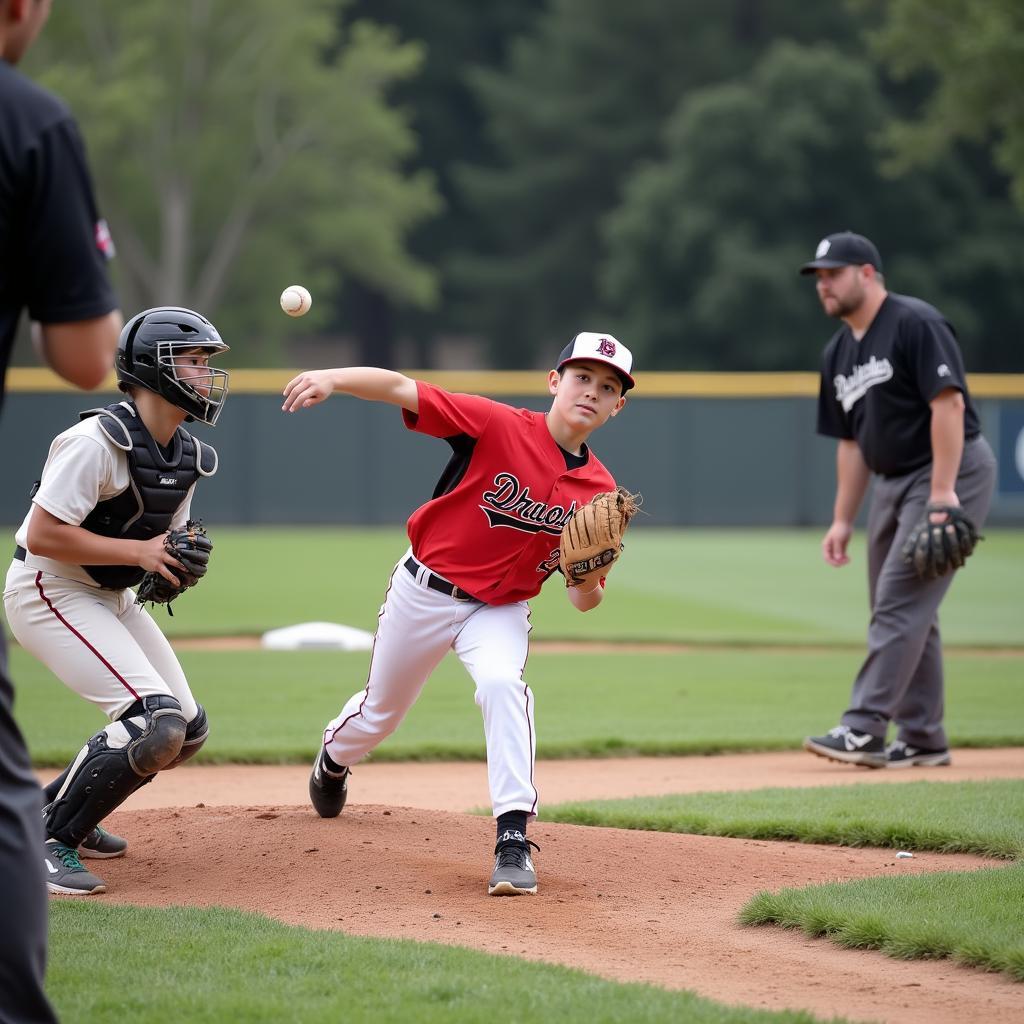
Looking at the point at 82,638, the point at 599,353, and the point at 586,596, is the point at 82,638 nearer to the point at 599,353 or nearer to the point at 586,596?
the point at 586,596

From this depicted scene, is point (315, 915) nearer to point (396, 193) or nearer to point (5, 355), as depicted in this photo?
point (5, 355)

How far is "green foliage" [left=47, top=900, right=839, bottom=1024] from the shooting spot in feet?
11.2

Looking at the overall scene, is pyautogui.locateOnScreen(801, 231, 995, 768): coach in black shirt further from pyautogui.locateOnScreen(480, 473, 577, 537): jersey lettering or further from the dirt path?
pyautogui.locateOnScreen(480, 473, 577, 537): jersey lettering

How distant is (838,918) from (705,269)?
1444 inches

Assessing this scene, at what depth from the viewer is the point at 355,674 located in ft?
34.2

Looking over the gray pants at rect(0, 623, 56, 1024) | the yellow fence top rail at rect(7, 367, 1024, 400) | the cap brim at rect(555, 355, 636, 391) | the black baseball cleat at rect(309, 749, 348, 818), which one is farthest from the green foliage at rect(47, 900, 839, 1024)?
the yellow fence top rail at rect(7, 367, 1024, 400)

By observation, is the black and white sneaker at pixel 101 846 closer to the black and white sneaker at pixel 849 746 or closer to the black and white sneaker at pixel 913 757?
the black and white sneaker at pixel 849 746

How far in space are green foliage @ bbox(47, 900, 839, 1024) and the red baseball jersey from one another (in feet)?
4.38

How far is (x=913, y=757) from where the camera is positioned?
7320 millimetres

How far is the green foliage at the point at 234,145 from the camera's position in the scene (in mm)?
36719

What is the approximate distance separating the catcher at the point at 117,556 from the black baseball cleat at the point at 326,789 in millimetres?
514

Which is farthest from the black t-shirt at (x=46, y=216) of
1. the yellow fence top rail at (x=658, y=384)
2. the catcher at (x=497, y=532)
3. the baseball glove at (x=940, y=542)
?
the yellow fence top rail at (x=658, y=384)

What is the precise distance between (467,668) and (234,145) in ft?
118

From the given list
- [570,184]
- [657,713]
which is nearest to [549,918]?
[657,713]
